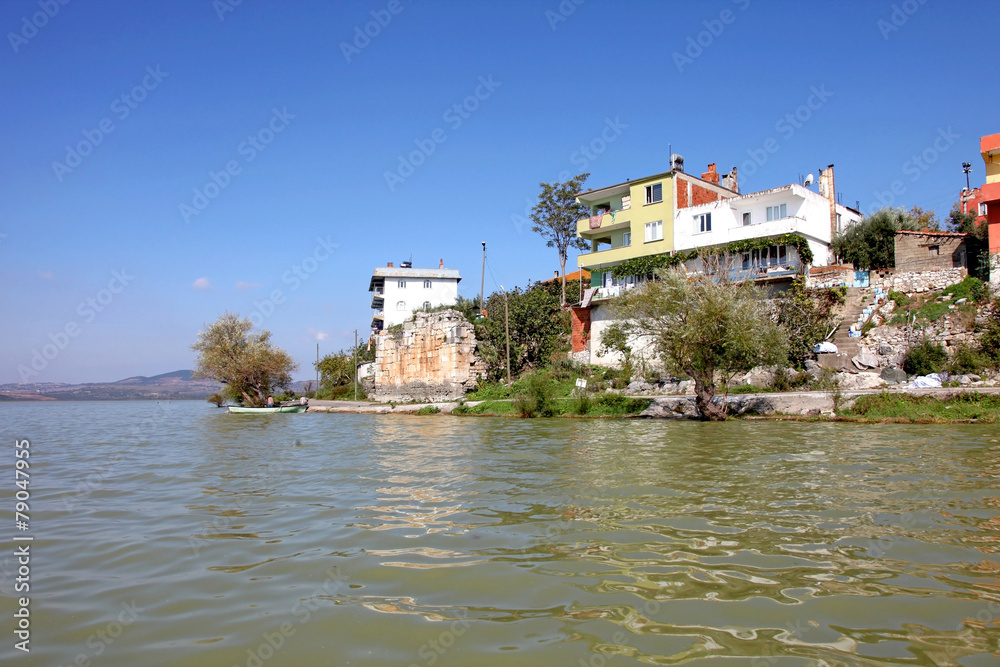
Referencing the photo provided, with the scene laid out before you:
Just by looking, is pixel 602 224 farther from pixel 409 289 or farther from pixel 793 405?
pixel 409 289

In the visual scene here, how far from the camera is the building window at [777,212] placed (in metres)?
33.3

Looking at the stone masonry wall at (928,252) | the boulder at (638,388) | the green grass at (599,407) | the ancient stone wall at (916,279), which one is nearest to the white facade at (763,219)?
the ancient stone wall at (916,279)

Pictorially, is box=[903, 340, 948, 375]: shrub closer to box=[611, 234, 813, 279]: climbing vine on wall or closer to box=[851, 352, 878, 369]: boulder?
box=[851, 352, 878, 369]: boulder

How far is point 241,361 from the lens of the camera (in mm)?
46594

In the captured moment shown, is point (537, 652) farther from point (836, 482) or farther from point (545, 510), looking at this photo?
point (836, 482)

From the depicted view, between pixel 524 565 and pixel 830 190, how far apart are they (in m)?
36.9

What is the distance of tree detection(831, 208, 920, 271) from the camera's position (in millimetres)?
32219

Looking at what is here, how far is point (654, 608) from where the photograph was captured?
14.4 ft

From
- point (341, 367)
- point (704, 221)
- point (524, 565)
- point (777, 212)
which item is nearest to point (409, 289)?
point (341, 367)

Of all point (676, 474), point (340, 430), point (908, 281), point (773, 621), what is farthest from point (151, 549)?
point (908, 281)

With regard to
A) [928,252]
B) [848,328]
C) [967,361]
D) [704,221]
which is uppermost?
[704,221]

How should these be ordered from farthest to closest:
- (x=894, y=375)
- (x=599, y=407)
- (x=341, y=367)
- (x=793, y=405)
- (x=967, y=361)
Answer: (x=341, y=367) < (x=599, y=407) < (x=894, y=375) < (x=967, y=361) < (x=793, y=405)

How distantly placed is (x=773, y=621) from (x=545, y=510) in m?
3.93

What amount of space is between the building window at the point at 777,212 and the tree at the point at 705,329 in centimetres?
1291
